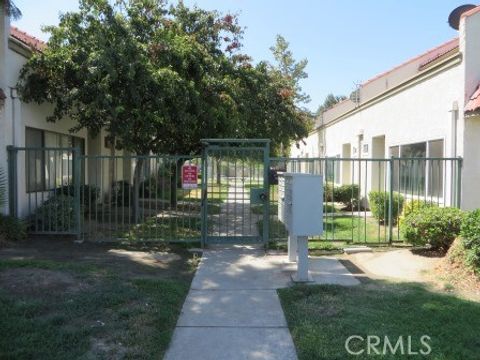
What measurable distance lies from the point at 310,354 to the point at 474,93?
7.23m

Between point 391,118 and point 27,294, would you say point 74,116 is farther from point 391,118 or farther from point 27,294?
point 391,118

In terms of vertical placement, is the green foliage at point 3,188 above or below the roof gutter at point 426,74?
below

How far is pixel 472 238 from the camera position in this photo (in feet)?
23.5

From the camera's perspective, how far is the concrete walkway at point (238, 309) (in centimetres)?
464

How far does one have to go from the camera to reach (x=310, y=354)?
445cm

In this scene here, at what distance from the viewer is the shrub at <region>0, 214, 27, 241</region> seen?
976cm

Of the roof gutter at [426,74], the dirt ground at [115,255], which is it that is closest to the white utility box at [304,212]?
the dirt ground at [115,255]

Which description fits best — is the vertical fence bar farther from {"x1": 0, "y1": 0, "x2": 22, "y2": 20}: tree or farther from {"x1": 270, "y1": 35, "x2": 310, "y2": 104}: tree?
{"x1": 270, "y1": 35, "x2": 310, "y2": 104}: tree

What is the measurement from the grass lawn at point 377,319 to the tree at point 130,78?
562cm

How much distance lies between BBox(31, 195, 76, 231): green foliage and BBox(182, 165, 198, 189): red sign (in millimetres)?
2811

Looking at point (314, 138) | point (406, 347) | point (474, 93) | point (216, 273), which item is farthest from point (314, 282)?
point (314, 138)

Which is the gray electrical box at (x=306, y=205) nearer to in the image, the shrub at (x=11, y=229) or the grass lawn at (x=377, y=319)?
the grass lawn at (x=377, y=319)

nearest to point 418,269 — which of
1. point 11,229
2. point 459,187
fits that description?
point 459,187

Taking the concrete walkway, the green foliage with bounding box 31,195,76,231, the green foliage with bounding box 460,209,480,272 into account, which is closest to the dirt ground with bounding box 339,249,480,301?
Answer: the green foliage with bounding box 460,209,480,272
